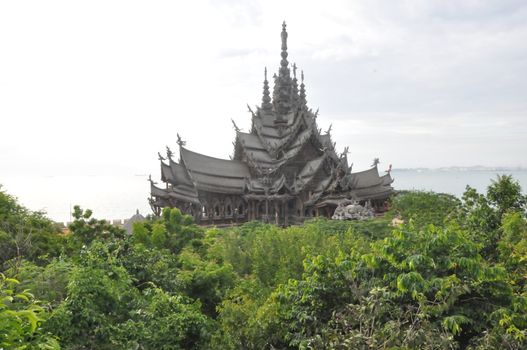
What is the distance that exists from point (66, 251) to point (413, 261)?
11.2m

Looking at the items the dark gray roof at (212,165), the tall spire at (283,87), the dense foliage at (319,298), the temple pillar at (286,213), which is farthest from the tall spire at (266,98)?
the dense foliage at (319,298)

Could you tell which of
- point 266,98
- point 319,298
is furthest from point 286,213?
point 319,298

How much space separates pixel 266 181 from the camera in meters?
33.0

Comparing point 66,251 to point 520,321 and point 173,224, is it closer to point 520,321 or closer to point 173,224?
point 173,224

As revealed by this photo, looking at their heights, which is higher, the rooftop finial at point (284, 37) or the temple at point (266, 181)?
the rooftop finial at point (284, 37)

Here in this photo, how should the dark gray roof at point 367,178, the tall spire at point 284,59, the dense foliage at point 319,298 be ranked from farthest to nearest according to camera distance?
the tall spire at point 284,59 < the dark gray roof at point 367,178 < the dense foliage at point 319,298

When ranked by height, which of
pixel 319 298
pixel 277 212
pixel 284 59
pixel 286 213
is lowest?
pixel 319 298

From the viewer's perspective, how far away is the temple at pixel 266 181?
103 feet

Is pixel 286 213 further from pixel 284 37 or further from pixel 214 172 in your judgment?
pixel 284 37

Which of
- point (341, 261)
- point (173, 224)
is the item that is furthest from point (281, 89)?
point (341, 261)

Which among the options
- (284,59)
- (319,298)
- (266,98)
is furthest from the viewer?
(266,98)

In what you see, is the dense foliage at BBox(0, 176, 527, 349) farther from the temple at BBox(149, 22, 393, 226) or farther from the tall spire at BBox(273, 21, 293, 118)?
the tall spire at BBox(273, 21, 293, 118)

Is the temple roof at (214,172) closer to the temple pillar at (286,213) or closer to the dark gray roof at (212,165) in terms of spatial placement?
the dark gray roof at (212,165)

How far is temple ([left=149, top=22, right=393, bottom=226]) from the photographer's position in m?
31.3
